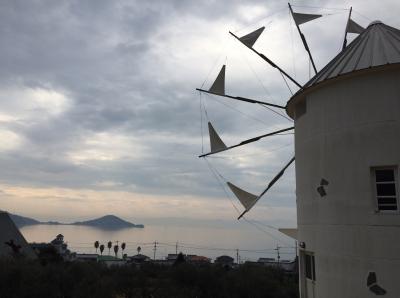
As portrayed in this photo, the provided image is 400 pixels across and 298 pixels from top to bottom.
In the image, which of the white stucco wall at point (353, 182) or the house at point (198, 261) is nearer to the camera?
the white stucco wall at point (353, 182)

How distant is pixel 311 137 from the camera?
454 inches

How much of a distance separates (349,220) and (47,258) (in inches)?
1579

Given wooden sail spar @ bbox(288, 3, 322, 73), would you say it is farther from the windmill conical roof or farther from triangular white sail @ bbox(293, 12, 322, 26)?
the windmill conical roof

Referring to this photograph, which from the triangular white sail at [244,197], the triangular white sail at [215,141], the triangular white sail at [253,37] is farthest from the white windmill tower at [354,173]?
the triangular white sail at [253,37]

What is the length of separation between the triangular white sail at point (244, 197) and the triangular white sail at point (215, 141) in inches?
57.9

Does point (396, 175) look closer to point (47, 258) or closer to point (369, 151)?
point (369, 151)

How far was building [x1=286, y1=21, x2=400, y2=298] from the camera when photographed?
31.4 ft

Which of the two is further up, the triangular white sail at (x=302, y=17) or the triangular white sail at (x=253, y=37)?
the triangular white sail at (x=302, y=17)

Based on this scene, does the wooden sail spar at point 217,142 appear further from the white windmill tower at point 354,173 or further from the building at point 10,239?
the building at point 10,239

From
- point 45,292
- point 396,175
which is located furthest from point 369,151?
point 45,292

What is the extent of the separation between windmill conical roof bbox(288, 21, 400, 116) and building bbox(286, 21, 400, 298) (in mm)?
27

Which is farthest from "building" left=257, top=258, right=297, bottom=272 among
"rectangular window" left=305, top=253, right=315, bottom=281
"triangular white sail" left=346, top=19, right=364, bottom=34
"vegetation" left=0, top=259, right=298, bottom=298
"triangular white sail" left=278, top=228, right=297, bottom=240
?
"rectangular window" left=305, top=253, right=315, bottom=281

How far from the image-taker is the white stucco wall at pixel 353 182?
9.54 m

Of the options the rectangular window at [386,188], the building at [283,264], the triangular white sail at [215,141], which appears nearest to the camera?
the rectangular window at [386,188]
